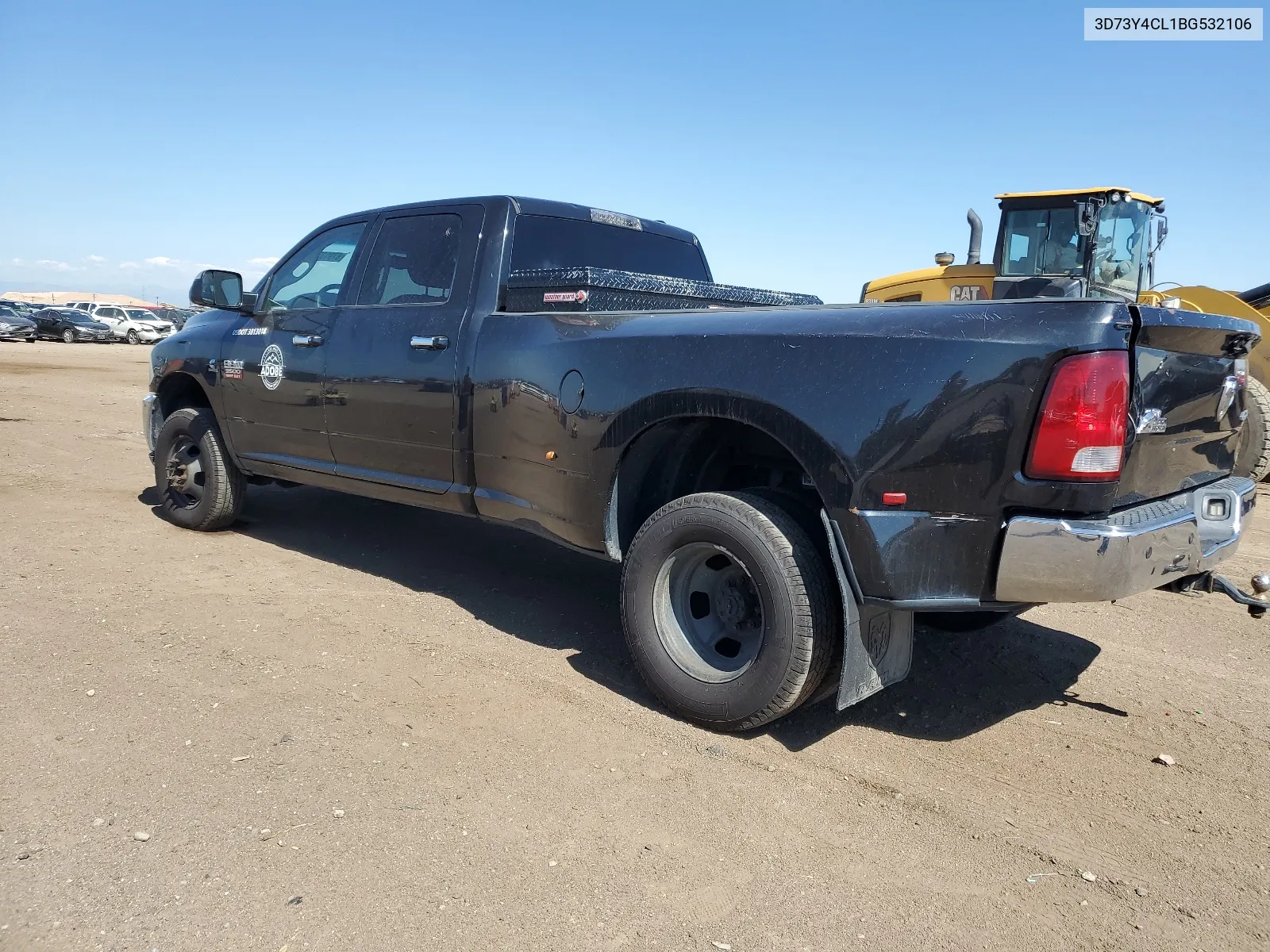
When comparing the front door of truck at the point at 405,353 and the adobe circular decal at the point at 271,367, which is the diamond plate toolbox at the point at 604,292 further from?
the adobe circular decal at the point at 271,367

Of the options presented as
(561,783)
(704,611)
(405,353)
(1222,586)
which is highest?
(405,353)

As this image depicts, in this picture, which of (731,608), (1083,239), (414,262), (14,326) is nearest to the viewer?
(731,608)

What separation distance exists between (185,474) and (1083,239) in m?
8.81

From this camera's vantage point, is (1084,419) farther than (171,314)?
No

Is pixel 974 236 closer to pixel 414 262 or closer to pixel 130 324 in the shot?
pixel 414 262

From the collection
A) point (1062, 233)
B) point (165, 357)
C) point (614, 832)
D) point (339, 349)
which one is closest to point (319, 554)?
point (339, 349)

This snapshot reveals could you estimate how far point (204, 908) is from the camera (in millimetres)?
2324

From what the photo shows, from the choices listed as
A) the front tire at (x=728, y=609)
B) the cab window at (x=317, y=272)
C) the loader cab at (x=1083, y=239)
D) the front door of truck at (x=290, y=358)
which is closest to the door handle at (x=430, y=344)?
the front door of truck at (x=290, y=358)

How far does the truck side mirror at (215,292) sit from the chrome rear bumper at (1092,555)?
4.62 metres

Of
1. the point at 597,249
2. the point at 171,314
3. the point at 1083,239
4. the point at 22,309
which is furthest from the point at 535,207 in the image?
the point at 171,314

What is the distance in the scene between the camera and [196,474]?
6.11m

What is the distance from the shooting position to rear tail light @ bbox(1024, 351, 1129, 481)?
103 inches

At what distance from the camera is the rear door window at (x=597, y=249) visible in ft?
15.1

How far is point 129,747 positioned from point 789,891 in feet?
7.12
